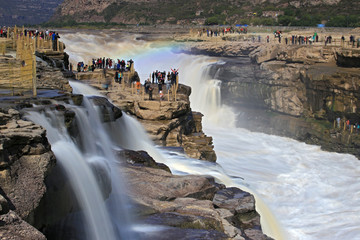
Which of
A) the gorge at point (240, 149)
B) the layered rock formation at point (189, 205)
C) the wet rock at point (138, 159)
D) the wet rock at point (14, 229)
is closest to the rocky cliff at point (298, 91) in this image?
the gorge at point (240, 149)

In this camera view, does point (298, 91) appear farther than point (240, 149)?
Yes

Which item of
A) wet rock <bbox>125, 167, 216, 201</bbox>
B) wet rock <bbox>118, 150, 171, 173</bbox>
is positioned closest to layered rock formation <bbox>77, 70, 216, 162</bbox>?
wet rock <bbox>118, 150, 171, 173</bbox>

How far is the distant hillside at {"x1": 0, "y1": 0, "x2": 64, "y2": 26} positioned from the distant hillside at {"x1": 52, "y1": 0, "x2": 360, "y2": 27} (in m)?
5.46

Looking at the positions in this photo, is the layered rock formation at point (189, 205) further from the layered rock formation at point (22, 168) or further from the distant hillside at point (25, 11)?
the distant hillside at point (25, 11)

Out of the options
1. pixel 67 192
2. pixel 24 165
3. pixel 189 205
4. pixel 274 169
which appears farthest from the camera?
pixel 274 169

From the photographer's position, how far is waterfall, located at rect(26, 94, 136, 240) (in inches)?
501

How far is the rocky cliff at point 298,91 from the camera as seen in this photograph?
1414 inches

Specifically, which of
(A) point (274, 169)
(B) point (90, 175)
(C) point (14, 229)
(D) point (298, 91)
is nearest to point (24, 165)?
(C) point (14, 229)

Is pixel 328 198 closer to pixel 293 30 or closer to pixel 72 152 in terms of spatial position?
pixel 72 152

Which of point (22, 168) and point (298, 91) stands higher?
point (22, 168)

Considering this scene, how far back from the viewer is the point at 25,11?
116000 mm

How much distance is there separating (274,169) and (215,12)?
6910 cm

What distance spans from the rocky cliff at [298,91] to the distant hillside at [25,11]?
6644 cm

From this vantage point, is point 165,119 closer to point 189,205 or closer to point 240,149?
point 240,149
